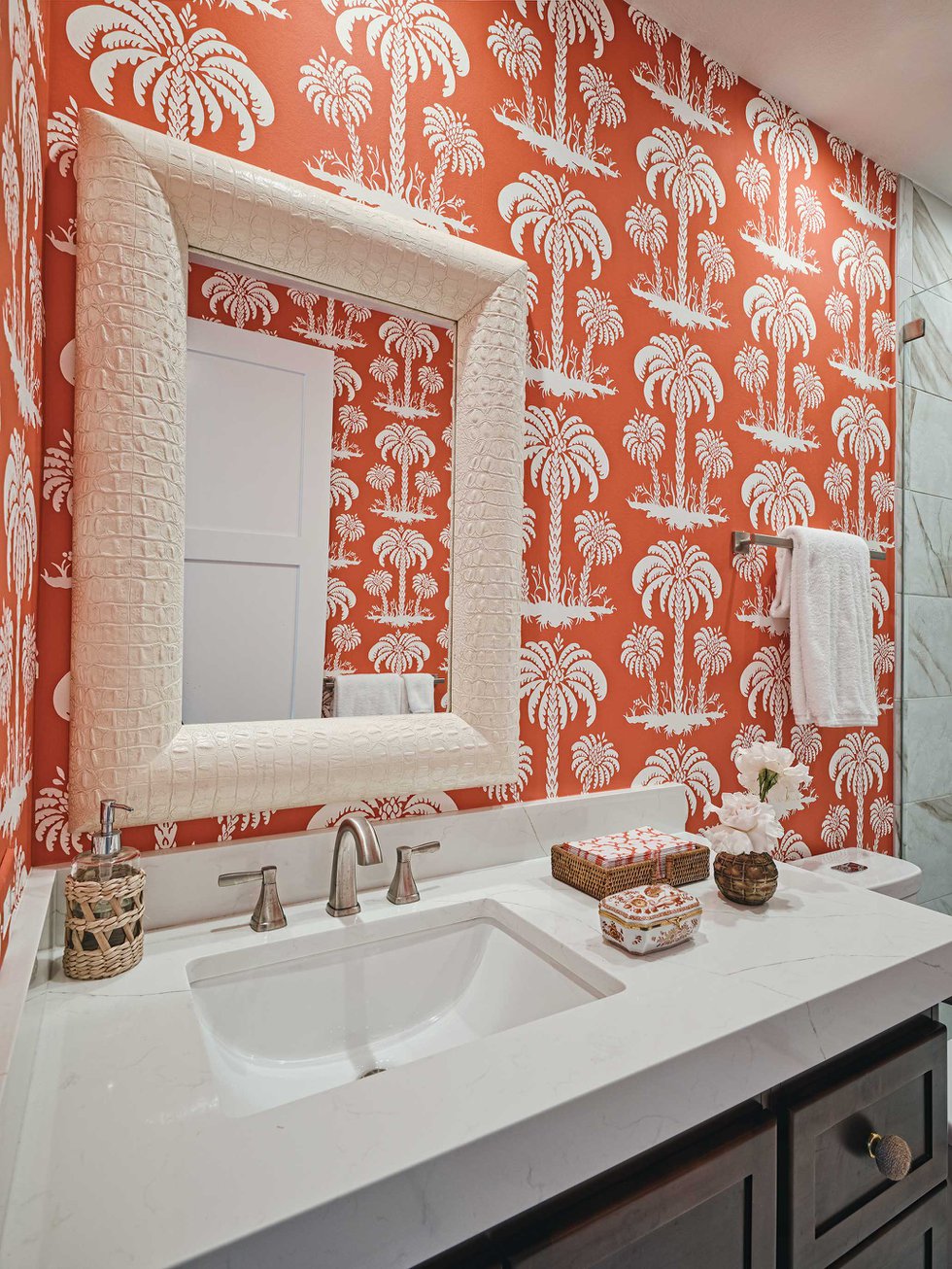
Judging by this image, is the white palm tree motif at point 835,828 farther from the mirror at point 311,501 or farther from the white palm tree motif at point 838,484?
the mirror at point 311,501

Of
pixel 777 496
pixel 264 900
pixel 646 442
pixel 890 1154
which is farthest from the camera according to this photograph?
pixel 777 496

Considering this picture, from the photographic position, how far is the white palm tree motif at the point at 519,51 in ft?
4.12

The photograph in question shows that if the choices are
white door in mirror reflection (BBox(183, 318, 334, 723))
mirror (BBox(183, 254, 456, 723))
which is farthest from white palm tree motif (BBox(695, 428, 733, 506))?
white door in mirror reflection (BBox(183, 318, 334, 723))

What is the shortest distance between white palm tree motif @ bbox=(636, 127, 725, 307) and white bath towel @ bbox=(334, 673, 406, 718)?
3.27ft

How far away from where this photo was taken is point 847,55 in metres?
1.52

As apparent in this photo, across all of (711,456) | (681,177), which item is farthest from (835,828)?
(681,177)

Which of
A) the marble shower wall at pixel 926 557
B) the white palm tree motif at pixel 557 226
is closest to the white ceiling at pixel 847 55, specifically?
the marble shower wall at pixel 926 557

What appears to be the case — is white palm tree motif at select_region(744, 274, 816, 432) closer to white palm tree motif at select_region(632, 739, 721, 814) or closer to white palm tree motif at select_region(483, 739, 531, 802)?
white palm tree motif at select_region(632, 739, 721, 814)

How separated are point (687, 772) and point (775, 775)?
1.11 feet

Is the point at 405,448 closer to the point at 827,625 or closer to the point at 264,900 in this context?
the point at 264,900

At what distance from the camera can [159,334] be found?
927 mm

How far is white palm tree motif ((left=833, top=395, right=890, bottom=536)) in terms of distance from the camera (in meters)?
1.76

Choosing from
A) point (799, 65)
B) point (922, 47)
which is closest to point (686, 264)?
point (799, 65)

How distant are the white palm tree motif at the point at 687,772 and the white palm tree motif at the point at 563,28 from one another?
118 centimetres
